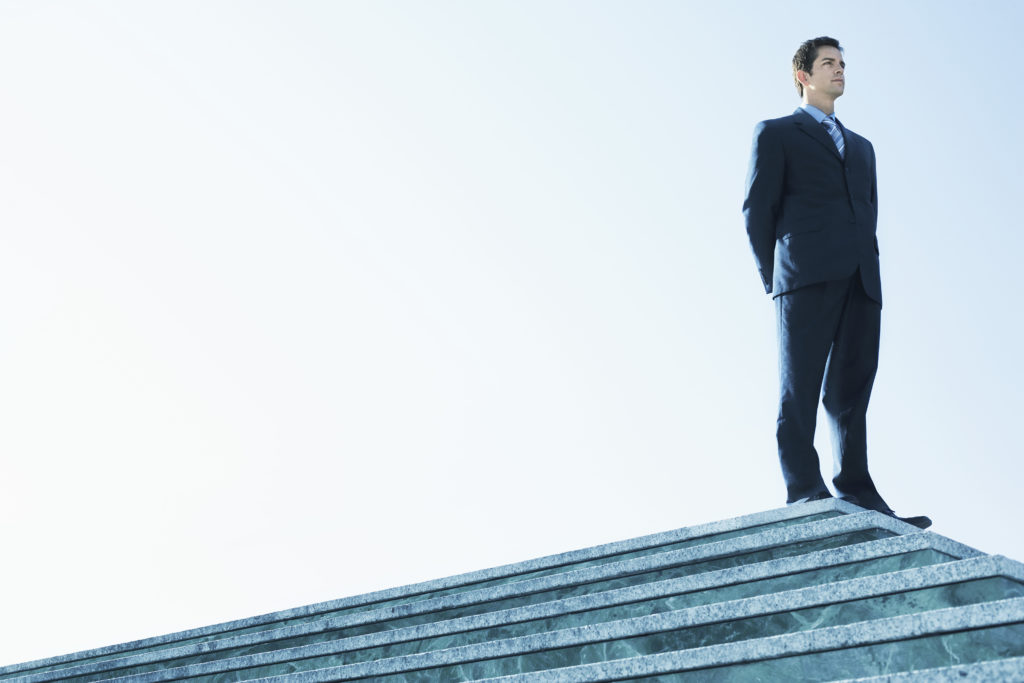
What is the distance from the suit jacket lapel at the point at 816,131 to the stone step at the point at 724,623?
10.2 feet

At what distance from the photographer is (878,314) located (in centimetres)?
657

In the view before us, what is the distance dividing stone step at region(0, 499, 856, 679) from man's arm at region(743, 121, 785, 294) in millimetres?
1637

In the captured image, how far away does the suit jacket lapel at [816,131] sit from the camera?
21.9 ft

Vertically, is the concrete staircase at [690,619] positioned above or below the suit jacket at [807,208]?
below

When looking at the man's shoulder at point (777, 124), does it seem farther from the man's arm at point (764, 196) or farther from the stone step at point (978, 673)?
the stone step at point (978, 673)

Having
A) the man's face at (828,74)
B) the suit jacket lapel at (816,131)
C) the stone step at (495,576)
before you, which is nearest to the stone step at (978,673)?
the stone step at (495,576)

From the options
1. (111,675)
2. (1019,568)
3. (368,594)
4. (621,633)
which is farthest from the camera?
(111,675)

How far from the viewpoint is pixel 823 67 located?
6840mm

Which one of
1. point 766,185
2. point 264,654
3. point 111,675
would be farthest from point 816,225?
point 111,675

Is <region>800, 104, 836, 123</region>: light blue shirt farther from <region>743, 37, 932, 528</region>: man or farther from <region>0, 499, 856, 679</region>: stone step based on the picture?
<region>0, 499, 856, 679</region>: stone step

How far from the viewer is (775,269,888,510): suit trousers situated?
6.33 meters

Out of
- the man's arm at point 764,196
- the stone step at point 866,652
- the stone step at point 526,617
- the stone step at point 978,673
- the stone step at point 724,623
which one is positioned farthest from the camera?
the man's arm at point 764,196

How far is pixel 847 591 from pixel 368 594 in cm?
345

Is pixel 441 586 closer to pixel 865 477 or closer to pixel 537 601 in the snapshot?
pixel 537 601
